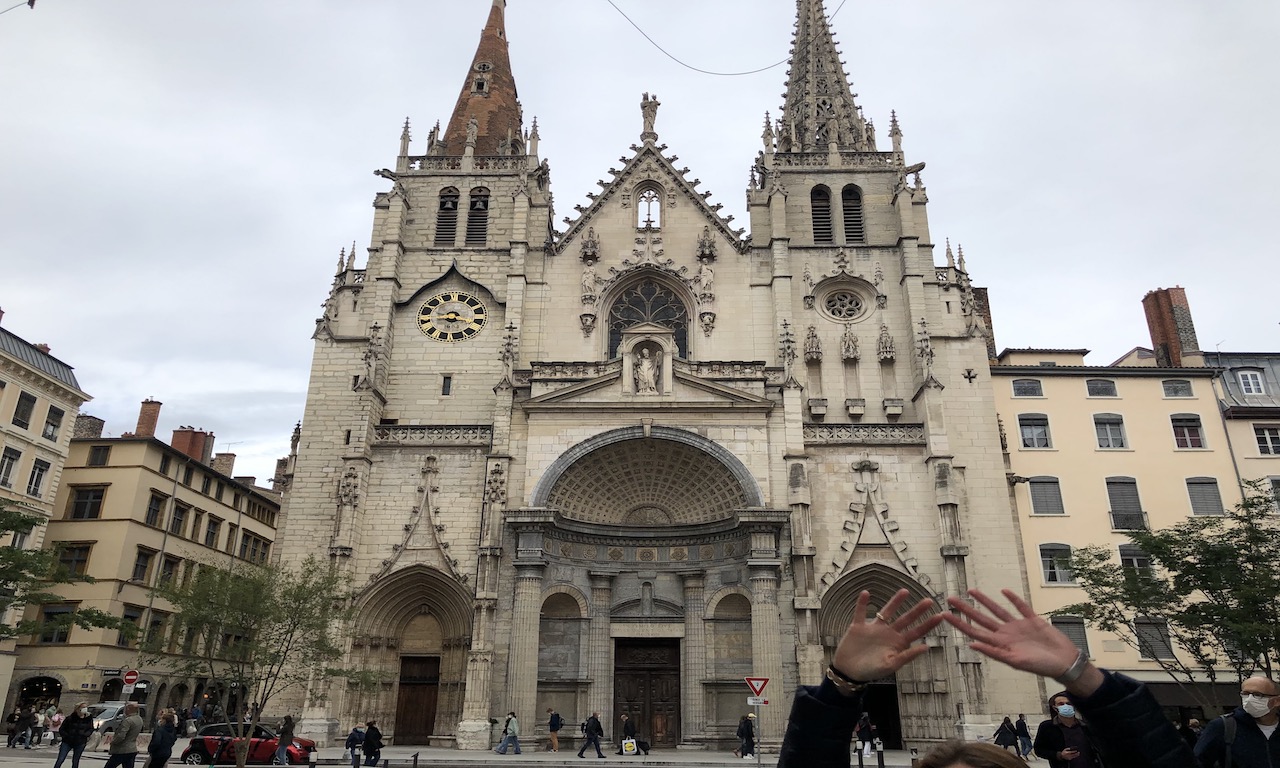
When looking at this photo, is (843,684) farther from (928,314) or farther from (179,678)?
(179,678)

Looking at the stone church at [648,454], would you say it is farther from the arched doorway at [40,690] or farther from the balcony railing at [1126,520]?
the arched doorway at [40,690]

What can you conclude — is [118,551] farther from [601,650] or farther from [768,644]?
[768,644]

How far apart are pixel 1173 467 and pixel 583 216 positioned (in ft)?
78.1

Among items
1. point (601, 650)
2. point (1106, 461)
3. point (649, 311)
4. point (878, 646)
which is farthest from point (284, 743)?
point (1106, 461)

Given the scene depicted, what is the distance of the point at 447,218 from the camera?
3744 centimetres

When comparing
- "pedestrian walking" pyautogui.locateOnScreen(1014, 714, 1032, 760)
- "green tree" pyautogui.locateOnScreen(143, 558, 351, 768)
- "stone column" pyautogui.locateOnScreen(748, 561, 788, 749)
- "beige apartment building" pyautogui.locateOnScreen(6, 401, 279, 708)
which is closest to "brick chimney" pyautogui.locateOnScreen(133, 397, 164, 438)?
"beige apartment building" pyautogui.locateOnScreen(6, 401, 279, 708)

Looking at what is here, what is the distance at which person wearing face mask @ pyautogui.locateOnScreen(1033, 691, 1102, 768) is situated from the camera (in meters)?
7.85

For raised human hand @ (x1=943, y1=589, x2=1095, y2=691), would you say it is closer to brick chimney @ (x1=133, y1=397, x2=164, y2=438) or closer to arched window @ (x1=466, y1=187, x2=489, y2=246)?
arched window @ (x1=466, y1=187, x2=489, y2=246)

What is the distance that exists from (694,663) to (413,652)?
9276mm

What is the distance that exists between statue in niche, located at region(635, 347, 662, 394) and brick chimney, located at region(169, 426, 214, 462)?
1087 inches

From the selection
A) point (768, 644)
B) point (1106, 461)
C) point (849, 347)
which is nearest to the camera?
point (768, 644)

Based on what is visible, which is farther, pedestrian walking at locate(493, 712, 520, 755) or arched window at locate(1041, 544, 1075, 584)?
arched window at locate(1041, 544, 1075, 584)

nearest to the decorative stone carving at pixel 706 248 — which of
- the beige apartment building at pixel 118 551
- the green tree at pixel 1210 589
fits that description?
the green tree at pixel 1210 589

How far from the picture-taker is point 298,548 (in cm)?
3109
